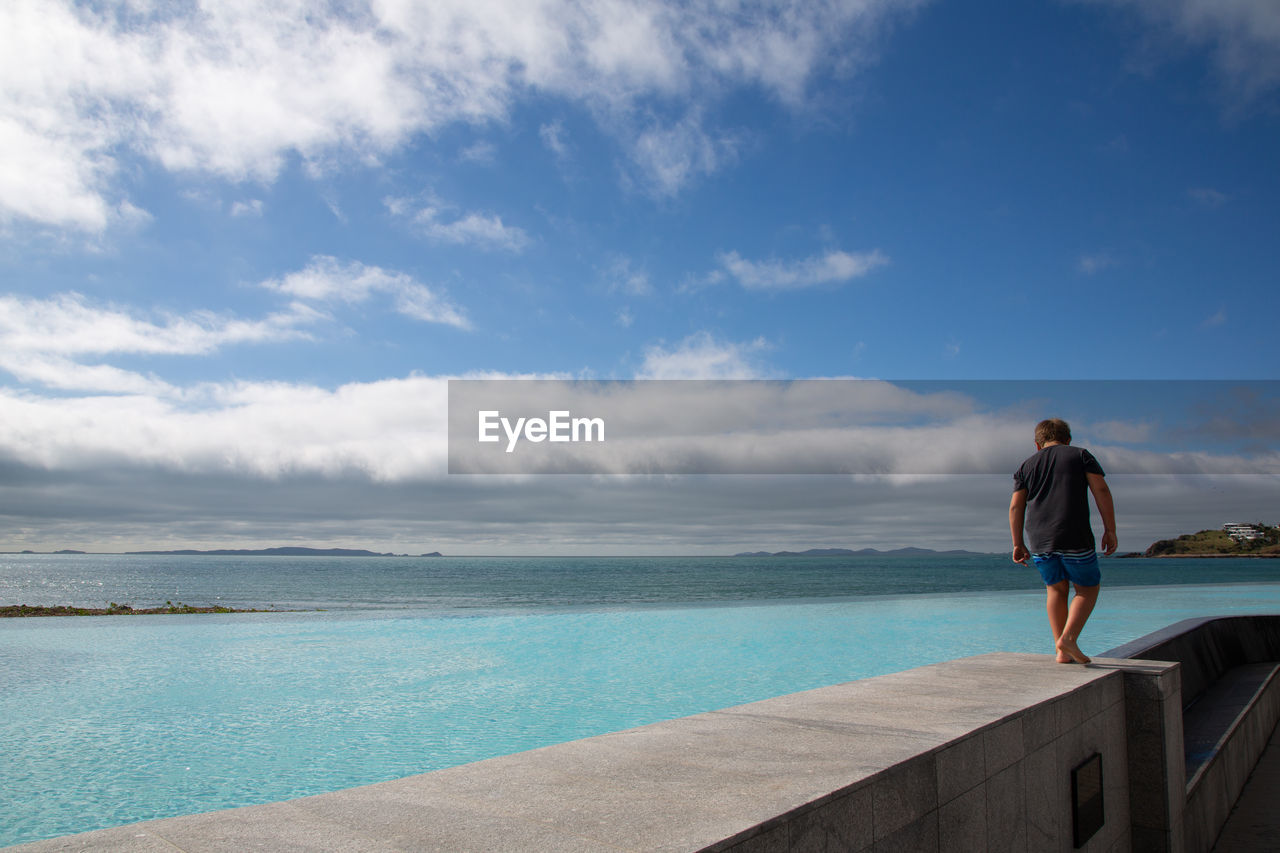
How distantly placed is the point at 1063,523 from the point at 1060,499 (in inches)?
5.6

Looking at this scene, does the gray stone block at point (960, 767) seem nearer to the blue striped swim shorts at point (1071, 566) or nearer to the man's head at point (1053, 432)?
the blue striped swim shorts at point (1071, 566)

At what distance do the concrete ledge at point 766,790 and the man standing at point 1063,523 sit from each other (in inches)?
31.9

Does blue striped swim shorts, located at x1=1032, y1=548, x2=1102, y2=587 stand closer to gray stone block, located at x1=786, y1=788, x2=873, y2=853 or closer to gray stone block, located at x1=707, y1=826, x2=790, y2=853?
gray stone block, located at x1=786, y1=788, x2=873, y2=853

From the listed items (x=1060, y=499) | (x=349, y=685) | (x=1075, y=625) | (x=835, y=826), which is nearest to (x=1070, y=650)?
(x=1075, y=625)

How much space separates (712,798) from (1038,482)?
3.46 metres

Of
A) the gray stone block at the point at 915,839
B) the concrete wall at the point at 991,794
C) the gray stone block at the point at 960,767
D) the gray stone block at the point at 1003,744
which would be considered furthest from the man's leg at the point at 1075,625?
the gray stone block at the point at 915,839

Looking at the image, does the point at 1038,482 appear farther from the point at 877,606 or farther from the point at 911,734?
the point at 877,606

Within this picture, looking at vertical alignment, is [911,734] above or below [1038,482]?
below

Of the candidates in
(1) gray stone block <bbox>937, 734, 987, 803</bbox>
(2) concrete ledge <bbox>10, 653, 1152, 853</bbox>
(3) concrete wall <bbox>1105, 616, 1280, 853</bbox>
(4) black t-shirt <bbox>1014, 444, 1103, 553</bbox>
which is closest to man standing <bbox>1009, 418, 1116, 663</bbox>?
(4) black t-shirt <bbox>1014, 444, 1103, 553</bbox>

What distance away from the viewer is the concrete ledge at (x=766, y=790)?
1.72 meters

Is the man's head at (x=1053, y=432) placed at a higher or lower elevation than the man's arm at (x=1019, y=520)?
higher

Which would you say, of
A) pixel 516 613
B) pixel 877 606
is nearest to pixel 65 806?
pixel 516 613

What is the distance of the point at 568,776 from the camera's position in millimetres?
2221

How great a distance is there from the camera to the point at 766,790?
80.7 inches
